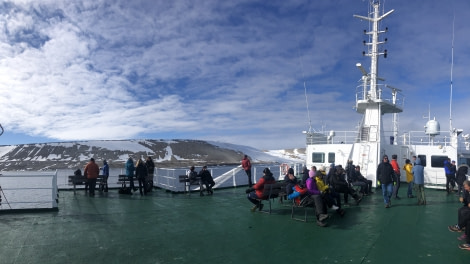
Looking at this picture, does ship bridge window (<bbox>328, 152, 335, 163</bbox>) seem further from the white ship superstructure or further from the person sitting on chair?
the person sitting on chair

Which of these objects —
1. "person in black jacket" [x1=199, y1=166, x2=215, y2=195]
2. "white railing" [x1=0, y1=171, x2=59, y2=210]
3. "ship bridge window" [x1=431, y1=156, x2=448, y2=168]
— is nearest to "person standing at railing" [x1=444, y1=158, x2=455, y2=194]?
"ship bridge window" [x1=431, y1=156, x2=448, y2=168]

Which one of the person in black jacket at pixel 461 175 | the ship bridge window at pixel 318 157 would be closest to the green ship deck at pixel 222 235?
the person in black jacket at pixel 461 175

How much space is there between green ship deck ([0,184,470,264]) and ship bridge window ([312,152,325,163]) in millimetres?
7673

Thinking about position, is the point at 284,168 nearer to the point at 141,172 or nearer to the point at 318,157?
the point at 318,157

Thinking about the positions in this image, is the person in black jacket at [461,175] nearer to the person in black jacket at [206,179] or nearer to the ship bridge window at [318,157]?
the ship bridge window at [318,157]

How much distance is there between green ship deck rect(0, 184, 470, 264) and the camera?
516cm

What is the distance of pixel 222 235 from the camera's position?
6.44 metres

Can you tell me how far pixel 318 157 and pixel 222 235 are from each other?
12.3 m

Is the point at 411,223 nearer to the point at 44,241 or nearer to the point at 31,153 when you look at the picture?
the point at 44,241

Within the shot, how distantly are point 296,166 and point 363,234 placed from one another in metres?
14.2

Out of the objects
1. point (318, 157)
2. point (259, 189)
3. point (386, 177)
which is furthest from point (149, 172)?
point (318, 157)

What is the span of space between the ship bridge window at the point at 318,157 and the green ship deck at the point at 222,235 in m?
7.67

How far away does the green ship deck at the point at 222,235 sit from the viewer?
5160mm

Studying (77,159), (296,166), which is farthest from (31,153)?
(296,166)
